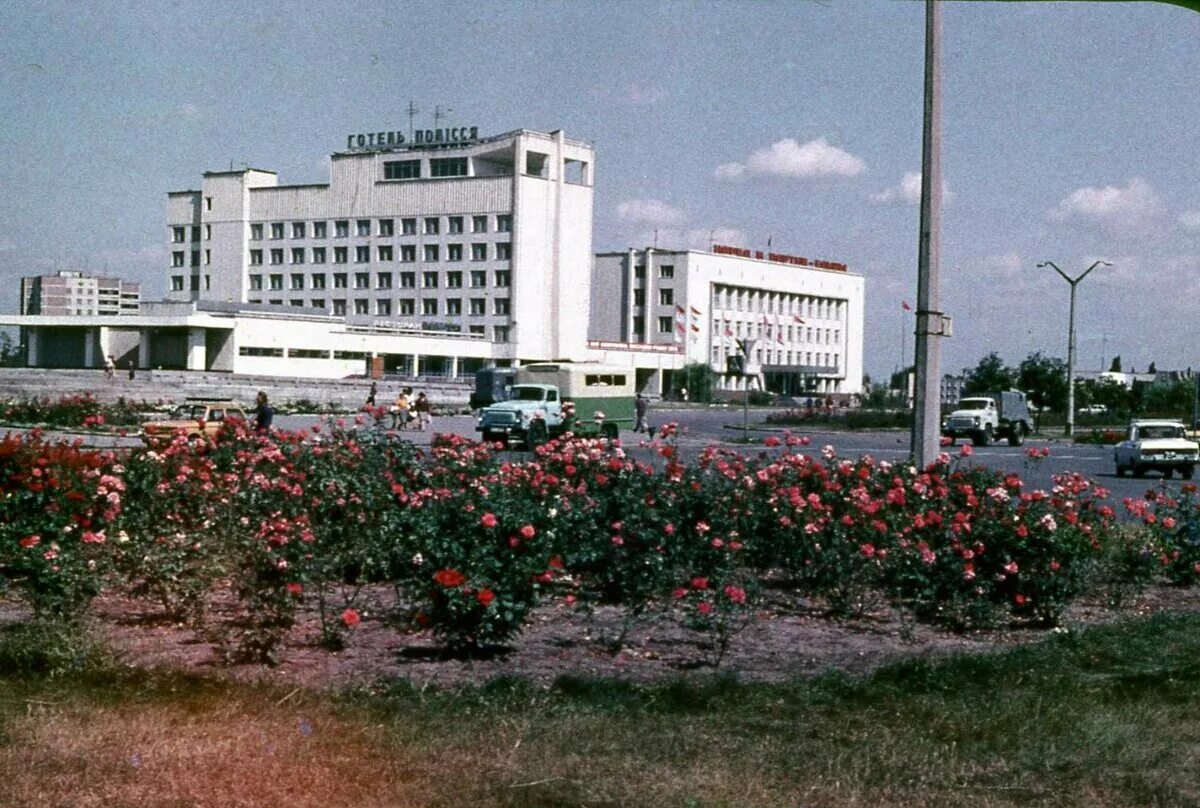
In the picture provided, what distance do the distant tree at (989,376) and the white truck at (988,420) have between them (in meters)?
20.0

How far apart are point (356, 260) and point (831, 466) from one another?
113 m

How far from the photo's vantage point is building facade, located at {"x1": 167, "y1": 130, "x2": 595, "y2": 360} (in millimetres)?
111500

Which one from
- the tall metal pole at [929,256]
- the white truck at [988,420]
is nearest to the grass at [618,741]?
the tall metal pole at [929,256]

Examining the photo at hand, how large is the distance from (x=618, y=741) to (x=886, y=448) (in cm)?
3949

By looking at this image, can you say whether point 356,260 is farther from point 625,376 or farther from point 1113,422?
point 625,376

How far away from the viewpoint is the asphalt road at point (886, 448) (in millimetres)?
29891

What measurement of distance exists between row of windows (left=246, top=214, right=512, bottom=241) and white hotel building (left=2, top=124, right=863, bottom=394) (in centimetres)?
12

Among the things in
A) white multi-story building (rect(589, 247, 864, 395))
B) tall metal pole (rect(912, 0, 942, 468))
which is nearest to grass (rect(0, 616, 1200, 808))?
tall metal pole (rect(912, 0, 942, 468))

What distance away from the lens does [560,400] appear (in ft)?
142

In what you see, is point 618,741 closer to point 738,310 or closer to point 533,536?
point 533,536

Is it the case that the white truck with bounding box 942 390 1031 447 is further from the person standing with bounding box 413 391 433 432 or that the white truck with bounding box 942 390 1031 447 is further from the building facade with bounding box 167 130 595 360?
the building facade with bounding box 167 130 595 360

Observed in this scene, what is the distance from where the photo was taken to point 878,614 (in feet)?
29.6

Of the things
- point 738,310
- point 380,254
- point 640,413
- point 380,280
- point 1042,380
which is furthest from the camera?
point 738,310

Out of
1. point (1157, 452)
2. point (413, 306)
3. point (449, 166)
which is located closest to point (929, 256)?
point (1157, 452)
